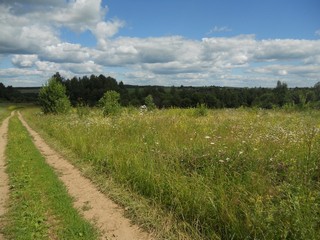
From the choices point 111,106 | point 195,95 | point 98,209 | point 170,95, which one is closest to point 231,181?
point 98,209

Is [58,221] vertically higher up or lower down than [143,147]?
lower down

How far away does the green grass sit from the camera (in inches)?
213

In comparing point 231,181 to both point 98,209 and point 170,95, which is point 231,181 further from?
point 170,95

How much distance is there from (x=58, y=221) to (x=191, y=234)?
2343 millimetres

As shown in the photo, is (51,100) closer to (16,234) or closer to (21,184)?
(21,184)

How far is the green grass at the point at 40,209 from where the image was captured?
5.41 metres

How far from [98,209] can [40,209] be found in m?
1.05

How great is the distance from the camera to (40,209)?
6.33 meters

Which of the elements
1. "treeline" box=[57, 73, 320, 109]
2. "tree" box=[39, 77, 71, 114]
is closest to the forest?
"treeline" box=[57, 73, 320, 109]

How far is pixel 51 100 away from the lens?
4109cm

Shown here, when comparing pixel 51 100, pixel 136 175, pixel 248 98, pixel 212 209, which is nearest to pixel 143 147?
pixel 136 175

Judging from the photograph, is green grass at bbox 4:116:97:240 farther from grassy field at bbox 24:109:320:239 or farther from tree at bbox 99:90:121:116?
tree at bbox 99:90:121:116

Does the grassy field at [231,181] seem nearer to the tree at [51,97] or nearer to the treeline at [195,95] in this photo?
the treeline at [195,95]

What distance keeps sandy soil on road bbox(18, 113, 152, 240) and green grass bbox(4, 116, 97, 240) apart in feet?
0.61
